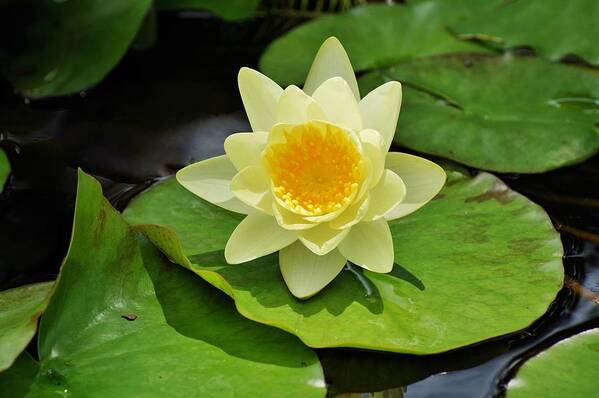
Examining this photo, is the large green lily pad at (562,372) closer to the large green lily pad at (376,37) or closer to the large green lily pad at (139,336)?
the large green lily pad at (139,336)

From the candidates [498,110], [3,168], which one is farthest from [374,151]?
[3,168]

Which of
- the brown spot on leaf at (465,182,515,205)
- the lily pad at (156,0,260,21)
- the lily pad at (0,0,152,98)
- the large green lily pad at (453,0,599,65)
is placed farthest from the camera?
the lily pad at (156,0,260,21)

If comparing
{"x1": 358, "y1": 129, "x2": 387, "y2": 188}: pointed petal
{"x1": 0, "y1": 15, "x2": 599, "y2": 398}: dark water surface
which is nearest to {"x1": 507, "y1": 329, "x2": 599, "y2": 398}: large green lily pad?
{"x1": 0, "y1": 15, "x2": 599, "y2": 398}: dark water surface

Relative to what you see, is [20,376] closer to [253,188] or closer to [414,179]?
[253,188]

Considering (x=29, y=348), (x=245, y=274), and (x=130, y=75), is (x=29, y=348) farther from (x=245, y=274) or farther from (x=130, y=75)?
(x=130, y=75)

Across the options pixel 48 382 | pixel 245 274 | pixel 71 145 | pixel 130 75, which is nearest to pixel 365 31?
→ pixel 130 75

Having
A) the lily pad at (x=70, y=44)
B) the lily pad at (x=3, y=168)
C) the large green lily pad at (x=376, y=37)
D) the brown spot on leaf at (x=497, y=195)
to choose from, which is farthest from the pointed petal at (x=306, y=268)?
the lily pad at (x=70, y=44)

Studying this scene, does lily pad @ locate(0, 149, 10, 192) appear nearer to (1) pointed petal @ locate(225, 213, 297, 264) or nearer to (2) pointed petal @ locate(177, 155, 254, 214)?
(2) pointed petal @ locate(177, 155, 254, 214)
